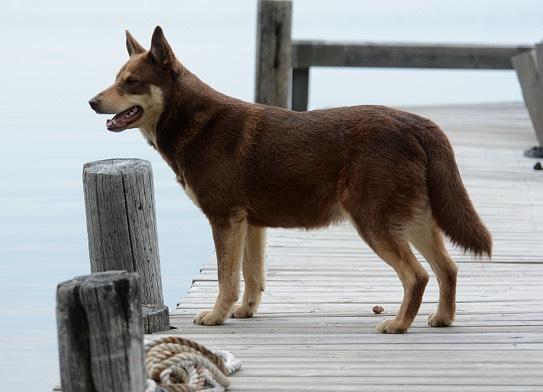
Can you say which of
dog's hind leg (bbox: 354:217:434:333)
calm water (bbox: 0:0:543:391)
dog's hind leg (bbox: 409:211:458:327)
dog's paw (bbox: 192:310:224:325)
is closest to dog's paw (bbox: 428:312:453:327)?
dog's hind leg (bbox: 409:211:458:327)

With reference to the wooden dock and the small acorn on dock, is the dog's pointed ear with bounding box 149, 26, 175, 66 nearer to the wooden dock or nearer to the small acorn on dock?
the wooden dock

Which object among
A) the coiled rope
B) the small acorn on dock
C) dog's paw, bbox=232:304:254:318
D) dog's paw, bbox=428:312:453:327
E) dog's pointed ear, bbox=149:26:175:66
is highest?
dog's pointed ear, bbox=149:26:175:66

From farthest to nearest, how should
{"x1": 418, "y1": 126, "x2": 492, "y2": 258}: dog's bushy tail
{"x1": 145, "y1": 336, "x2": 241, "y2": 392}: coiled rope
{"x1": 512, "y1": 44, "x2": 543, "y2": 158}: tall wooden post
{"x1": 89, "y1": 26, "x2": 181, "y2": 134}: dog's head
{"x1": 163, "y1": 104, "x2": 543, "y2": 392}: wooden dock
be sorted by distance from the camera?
1. {"x1": 512, "y1": 44, "x2": 543, "y2": 158}: tall wooden post
2. {"x1": 89, "y1": 26, "x2": 181, "y2": 134}: dog's head
3. {"x1": 418, "y1": 126, "x2": 492, "y2": 258}: dog's bushy tail
4. {"x1": 163, "y1": 104, "x2": 543, "y2": 392}: wooden dock
5. {"x1": 145, "y1": 336, "x2": 241, "y2": 392}: coiled rope

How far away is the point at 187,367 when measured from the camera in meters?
4.26

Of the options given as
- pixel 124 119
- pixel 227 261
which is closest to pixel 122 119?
pixel 124 119

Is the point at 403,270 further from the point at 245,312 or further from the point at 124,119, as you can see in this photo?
the point at 124,119

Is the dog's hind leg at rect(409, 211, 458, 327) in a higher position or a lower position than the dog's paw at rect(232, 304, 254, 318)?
higher

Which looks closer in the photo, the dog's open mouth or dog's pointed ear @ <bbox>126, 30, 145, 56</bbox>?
the dog's open mouth

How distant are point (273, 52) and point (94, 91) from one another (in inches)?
453

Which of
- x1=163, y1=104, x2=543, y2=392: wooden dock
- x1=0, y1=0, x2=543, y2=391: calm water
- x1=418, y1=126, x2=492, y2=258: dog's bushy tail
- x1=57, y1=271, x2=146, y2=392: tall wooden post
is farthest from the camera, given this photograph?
x1=0, y1=0, x2=543, y2=391: calm water

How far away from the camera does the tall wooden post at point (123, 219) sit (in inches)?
203

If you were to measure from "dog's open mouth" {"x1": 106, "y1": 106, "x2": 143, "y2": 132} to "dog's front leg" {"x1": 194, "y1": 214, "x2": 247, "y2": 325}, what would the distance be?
64cm

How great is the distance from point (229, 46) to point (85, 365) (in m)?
30.6

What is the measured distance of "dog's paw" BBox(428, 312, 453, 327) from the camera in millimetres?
5363
